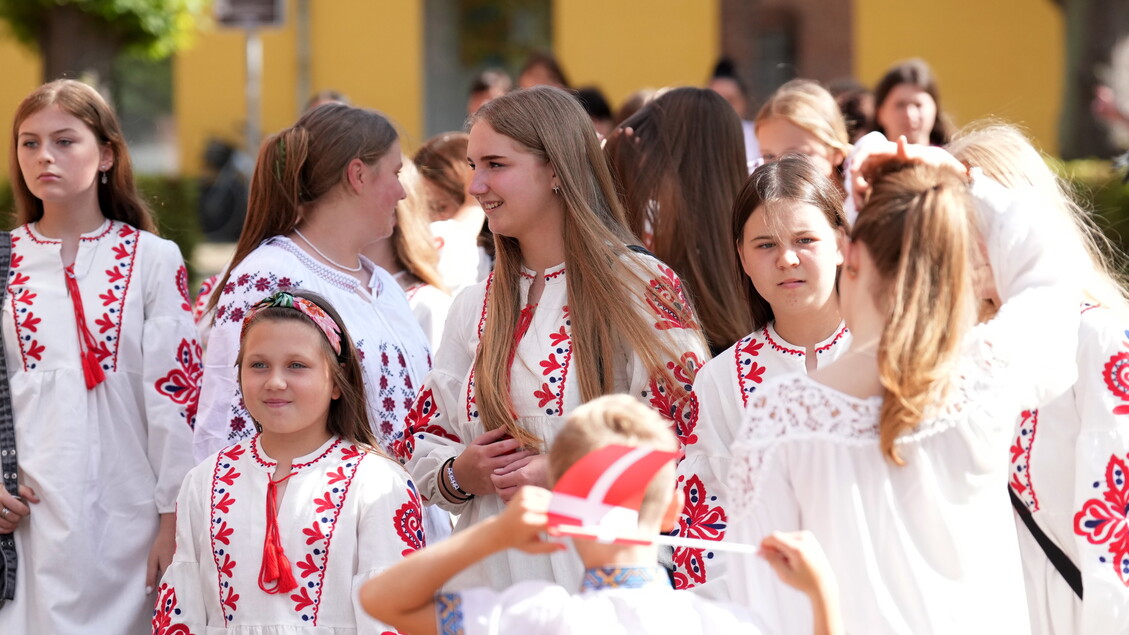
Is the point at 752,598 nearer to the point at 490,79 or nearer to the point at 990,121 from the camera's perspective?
the point at 990,121

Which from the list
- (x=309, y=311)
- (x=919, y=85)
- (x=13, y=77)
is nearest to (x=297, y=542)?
(x=309, y=311)

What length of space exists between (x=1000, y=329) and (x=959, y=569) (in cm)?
43

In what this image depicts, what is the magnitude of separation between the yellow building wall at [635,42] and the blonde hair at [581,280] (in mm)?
10845

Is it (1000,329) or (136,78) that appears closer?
(1000,329)

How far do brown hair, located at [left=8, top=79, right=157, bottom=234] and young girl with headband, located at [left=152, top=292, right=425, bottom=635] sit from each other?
0.88 metres

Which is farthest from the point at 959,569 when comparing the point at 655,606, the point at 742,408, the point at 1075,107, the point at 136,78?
the point at 136,78

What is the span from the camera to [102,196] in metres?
4.20

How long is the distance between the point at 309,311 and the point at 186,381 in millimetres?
730

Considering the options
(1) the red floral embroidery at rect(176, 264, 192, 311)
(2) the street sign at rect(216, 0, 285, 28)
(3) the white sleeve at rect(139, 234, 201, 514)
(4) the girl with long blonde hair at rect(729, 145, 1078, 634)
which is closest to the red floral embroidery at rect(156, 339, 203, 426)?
(3) the white sleeve at rect(139, 234, 201, 514)

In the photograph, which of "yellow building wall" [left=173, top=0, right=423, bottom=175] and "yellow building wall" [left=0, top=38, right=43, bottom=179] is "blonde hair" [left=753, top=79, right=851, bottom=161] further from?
"yellow building wall" [left=0, top=38, right=43, bottom=179]

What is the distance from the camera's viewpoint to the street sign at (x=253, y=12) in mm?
8617

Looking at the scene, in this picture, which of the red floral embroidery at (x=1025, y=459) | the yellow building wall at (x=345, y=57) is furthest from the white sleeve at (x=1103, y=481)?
the yellow building wall at (x=345, y=57)

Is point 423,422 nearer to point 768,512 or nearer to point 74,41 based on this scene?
point 768,512

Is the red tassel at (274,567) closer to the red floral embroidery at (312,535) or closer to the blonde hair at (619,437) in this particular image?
the red floral embroidery at (312,535)
